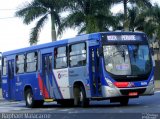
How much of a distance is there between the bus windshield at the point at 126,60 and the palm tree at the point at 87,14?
2486cm

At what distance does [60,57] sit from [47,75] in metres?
1.43

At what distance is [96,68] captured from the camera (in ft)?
66.4

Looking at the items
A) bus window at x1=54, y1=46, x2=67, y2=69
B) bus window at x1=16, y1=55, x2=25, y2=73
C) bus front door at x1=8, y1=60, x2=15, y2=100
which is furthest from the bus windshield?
bus front door at x1=8, y1=60, x2=15, y2=100

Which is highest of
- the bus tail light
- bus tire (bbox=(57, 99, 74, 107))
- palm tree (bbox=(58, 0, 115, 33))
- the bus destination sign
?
palm tree (bbox=(58, 0, 115, 33))

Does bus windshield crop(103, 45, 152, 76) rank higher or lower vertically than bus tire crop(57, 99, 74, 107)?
higher

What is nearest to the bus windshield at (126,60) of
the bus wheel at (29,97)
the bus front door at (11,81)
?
the bus wheel at (29,97)

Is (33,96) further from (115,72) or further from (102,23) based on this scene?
(102,23)

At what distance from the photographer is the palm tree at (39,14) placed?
1847 inches

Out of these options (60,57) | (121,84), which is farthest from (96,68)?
(60,57)

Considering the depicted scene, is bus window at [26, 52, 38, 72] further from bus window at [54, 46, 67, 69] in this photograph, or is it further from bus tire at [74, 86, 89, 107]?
bus tire at [74, 86, 89, 107]

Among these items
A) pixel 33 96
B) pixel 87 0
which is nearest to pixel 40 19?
pixel 87 0

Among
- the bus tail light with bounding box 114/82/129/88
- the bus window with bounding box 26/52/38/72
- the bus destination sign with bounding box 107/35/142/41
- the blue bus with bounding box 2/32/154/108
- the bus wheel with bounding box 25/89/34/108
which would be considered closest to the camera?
the bus tail light with bounding box 114/82/129/88

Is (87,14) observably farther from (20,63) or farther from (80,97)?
(80,97)

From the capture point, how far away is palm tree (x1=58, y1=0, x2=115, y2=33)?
150ft
